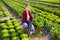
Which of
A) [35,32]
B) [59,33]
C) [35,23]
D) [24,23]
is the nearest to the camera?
[59,33]

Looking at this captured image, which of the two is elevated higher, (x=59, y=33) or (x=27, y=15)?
(x=27, y=15)

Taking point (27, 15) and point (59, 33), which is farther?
point (27, 15)

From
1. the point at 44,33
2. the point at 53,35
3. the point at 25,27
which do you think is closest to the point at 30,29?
the point at 25,27

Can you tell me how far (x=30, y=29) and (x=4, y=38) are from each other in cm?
139

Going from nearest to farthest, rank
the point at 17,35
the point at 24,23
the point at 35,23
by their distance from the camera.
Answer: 1. the point at 17,35
2. the point at 24,23
3. the point at 35,23

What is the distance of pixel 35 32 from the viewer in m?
7.68

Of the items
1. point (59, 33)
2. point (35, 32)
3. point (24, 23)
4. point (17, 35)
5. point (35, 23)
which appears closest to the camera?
point (59, 33)

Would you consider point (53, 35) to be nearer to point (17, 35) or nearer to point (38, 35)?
point (38, 35)

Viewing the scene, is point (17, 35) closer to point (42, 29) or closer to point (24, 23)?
point (24, 23)

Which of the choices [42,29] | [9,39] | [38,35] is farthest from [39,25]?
[9,39]

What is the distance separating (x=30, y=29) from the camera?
7.29 metres

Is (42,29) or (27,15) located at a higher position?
(27,15)

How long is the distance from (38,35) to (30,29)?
1.56ft

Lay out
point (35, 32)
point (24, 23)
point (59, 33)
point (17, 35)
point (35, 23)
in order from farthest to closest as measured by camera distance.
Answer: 1. point (35, 23)
2. point (35, 32)
3. point (24, 23)
4. point (17, 35)
5. point (59, 33)
